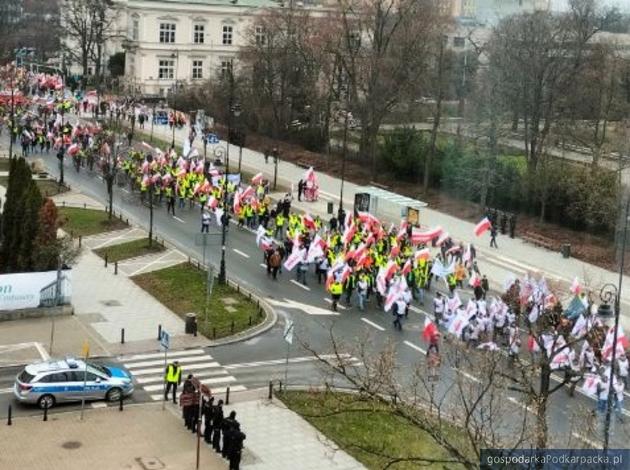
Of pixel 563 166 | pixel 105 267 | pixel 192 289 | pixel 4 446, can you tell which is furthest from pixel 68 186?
pixel 4 446

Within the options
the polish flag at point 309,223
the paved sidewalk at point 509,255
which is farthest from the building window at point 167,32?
the polish flag at point 309,223

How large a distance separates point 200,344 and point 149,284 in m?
7.64

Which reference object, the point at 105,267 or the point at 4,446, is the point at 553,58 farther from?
the point at 4,446

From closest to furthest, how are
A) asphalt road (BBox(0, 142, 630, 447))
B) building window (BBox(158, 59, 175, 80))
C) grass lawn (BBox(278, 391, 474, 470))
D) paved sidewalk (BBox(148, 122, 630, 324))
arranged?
grass lawn (BBox(278, 391, 474, 470)) → asphalt road (BBox(0, 142, 630, 447)) → paved sidewalk (BBox(148, 122, 630, 324)) → building window (BBox(158, 59, 175, 80))

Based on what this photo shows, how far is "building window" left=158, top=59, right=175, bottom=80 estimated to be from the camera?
106875mm

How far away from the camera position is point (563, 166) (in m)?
56.8

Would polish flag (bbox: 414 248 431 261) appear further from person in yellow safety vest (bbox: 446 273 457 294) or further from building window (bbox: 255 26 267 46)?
building window (bbox: 255 26 267 46)

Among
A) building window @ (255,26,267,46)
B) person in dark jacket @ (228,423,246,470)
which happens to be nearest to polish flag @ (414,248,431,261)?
person in dark jacket @ (228,423,246,470)

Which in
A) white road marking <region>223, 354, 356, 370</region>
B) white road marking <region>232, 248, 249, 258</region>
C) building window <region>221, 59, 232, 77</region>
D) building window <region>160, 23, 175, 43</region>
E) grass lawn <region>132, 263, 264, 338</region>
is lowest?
white road marking <region>223, 354, 356, 370</region>

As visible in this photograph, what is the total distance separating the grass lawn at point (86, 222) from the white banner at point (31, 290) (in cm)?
1271

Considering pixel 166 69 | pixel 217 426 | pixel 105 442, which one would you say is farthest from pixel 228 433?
pixel 166 69

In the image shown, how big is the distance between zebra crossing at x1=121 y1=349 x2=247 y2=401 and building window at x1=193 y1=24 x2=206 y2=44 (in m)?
79.2

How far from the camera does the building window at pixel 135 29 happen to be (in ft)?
347

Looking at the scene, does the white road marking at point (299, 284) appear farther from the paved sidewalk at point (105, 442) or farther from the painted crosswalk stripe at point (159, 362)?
the paved sidewalk at point (105, 442)
